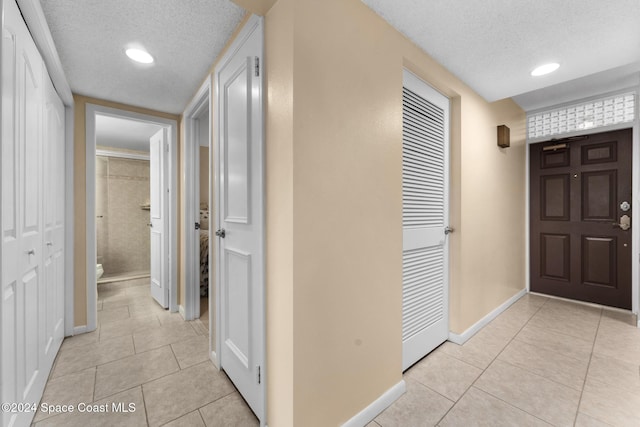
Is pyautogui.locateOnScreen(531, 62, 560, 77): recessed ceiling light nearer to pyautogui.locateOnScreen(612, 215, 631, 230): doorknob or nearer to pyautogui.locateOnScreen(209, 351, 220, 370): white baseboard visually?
pyautogui.locateOnScreen(612, 215, 631, 230): doorknob

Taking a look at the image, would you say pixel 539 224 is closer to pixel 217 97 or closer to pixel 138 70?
pixel 217 97

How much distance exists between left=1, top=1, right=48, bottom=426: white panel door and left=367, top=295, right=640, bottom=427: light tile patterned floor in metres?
1.73

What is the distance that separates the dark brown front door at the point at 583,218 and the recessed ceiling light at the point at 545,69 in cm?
159

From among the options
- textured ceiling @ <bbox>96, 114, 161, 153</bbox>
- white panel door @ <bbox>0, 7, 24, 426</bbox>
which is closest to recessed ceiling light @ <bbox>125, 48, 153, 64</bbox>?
white panel door @ <bbox>0, 7, 24, 426</bbox>

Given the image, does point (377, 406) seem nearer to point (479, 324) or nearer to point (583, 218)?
point (479, 324)

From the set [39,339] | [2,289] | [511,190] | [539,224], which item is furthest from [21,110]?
[539,224]

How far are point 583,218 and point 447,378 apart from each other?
278 cm

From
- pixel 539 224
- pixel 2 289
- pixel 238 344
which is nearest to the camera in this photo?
pixel 2 289

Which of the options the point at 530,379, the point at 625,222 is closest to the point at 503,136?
the point at 625,222

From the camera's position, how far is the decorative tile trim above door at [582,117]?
9.29 ft

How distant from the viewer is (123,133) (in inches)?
151

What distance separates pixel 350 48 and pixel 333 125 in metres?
0.43

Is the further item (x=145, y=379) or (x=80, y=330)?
(x=80, y=330)

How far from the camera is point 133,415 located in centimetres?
147
